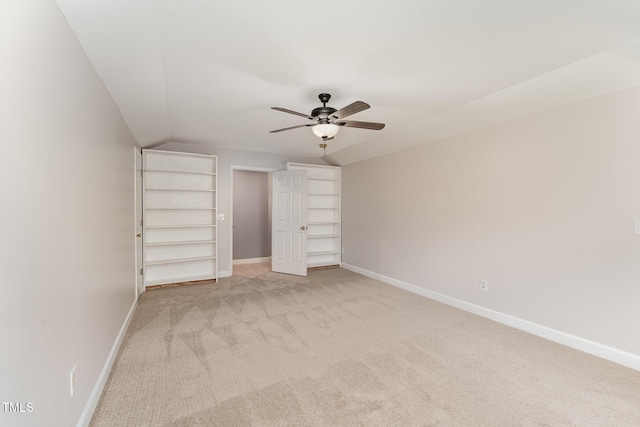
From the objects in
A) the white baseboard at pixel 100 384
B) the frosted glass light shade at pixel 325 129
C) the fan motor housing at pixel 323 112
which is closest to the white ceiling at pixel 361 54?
the fan motor housing at pixel 323 112

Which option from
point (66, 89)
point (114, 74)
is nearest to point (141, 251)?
point (114, 74)

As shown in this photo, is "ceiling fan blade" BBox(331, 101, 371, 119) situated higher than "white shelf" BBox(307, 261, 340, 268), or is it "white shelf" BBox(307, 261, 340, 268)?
"ceiling fan blade" BBox(331, 101, 371, 119)

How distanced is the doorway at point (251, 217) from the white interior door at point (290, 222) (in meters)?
1.18

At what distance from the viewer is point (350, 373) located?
6.93 feet

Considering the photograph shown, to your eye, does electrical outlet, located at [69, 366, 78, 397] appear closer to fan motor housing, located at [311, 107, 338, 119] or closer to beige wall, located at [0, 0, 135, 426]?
beige wall, located at [0, 0, 135, 426]

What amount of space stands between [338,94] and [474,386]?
272cm

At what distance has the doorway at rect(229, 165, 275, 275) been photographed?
247 inches

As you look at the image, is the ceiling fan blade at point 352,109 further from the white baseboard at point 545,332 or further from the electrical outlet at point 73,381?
the white baseboard at point 545,332

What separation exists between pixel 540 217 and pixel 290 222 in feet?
12.4

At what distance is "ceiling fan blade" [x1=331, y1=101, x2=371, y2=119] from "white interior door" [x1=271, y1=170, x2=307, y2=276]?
8.65 ft

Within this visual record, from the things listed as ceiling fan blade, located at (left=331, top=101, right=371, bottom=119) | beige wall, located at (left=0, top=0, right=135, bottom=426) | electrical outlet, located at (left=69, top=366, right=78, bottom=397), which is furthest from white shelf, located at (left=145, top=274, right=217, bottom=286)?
ceiling fan blade, located at (left=331, top=101, right=371, bottom=119)

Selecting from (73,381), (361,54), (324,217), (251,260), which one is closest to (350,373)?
(73,381)

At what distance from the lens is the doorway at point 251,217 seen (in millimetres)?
6273

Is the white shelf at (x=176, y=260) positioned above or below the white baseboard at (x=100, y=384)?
above
